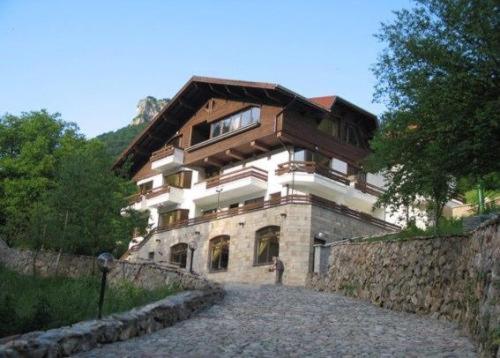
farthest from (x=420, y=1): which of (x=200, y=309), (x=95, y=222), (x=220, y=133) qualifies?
(x=220, y=133)

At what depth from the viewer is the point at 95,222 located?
27891 mm

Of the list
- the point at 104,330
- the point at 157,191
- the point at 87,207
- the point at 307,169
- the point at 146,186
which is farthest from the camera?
the point at 146,186

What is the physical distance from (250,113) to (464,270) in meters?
25.2

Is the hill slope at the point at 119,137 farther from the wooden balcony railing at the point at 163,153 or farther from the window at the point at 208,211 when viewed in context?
the window at the point at 208,211

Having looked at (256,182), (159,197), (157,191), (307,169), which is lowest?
(159,197)

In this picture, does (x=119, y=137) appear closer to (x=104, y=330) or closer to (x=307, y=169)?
(x=307, y=169)

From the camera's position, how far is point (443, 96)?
16094 millimetres

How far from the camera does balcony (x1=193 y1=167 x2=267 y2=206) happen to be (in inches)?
1462

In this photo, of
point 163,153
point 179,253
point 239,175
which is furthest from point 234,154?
point 179,253

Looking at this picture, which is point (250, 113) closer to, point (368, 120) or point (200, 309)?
point (368, 120)

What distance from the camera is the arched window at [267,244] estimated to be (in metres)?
34.2

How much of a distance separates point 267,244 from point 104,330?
23456mm

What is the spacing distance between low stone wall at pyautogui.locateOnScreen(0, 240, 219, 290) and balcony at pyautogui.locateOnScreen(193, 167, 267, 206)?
39.9 feet

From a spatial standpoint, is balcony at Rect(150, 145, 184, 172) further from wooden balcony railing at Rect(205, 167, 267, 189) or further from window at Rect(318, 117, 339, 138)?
window at Rect(318, 117, 339, 138)
